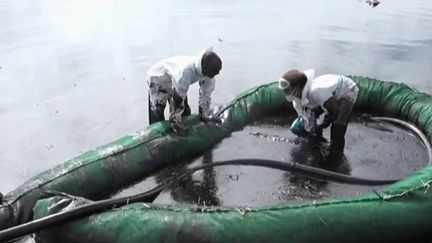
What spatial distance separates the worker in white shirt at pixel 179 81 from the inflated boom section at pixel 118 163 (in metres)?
0.19

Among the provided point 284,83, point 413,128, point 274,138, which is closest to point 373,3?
point 413,128

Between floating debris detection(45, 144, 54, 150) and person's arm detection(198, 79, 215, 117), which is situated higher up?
person's arm detection(198, 79, 215, 117)

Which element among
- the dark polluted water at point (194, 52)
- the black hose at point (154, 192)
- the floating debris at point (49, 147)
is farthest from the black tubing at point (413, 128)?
the floating debris at point (49, 147)

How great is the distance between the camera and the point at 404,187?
12.7 ft

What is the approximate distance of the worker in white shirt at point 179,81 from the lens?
5.11 m

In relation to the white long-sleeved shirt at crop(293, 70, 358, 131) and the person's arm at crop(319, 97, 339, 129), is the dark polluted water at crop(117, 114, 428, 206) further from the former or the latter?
the white long-sleeved shirt at crop(293, 70, 358, 131)

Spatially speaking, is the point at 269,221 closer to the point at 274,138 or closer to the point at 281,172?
the point at 281,172

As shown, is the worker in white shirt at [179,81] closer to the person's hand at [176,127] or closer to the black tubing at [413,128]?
the person's hand at [176,127]

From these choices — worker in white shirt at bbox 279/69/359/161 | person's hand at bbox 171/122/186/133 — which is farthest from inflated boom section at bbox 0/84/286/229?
worker in white shirt at bbox 279/69/359/161

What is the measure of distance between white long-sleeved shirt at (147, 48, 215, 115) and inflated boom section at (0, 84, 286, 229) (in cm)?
42

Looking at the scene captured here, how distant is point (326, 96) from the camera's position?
5055mm

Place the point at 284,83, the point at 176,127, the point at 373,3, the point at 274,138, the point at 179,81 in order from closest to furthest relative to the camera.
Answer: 1. the point at 284,83
2. the point at 179,81
3. the point at 176,127
4. the point at 274,138
5. the point at 373,3

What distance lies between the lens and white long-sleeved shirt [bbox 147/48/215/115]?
5180 millimetres

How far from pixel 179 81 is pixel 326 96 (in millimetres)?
1592
